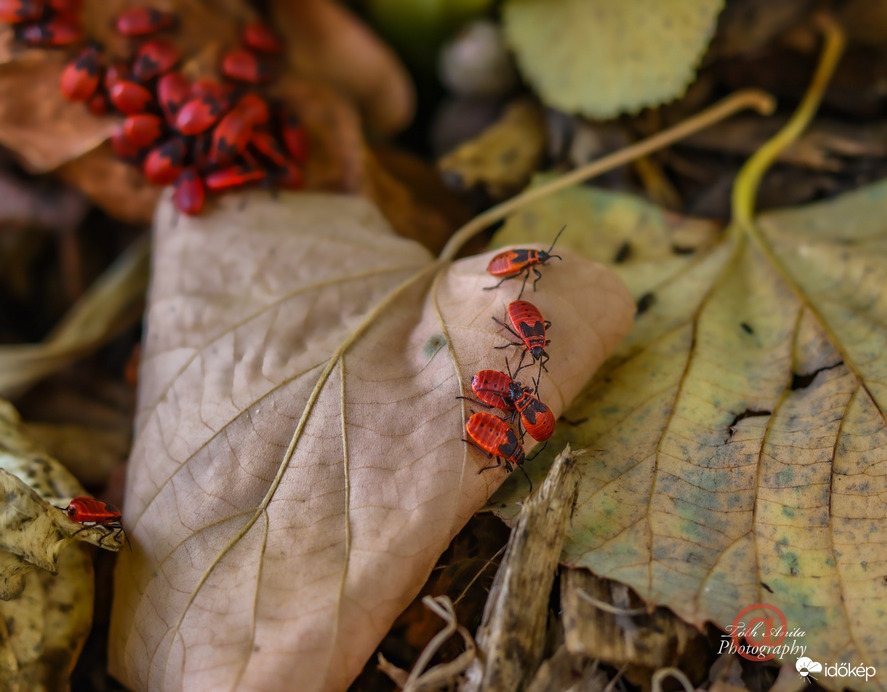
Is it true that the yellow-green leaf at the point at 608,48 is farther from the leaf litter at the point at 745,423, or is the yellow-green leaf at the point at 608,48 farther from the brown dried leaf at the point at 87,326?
the brown dried leaf at the point at 87,326

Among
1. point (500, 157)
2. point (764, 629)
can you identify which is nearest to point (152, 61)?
point (500, 157)

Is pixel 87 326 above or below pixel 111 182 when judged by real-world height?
below

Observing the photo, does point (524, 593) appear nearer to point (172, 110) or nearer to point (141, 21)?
point (172, 110)

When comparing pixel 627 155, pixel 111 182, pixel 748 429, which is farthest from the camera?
pixel 627 155

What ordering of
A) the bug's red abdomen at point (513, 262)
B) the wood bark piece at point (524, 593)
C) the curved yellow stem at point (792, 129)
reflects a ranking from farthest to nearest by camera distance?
the curved yellow stem at point (792, 129), the bug's red abdomen at point (513, 262), the wood bark piece at point (524, 593)

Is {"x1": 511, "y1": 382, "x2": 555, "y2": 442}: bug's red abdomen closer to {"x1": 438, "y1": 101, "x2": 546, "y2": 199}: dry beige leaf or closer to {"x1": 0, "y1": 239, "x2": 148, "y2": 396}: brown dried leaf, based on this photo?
{"x1": 438, "y1": 101, "x2": 546, "y2": 199}: dry beige leaf

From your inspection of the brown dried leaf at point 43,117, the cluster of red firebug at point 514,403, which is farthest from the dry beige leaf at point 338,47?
the cluster of red firebug at point 514,403

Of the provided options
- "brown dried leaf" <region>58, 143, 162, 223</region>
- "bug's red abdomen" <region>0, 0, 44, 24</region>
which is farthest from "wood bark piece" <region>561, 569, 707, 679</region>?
"bug's red abdomen" <region>0, 0, 44, 24</region>
